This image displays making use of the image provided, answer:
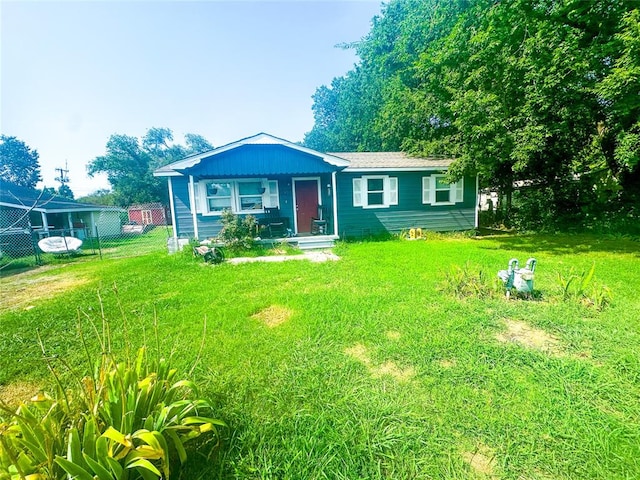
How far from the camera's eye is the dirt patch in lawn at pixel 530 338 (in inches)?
119

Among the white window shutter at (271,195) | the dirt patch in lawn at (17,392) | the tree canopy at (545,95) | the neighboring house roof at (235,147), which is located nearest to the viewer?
the dirt patch in lawn at (17,392)

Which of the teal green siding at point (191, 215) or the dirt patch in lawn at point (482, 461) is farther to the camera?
the teal green siding at point (191, 215)

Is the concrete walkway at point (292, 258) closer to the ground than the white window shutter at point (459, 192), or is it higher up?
closer to the ground

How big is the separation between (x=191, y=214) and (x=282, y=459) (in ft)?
31.9

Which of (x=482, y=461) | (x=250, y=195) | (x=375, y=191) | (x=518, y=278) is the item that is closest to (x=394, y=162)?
(x=375, y=191)

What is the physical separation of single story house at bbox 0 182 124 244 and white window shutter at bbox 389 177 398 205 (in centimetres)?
1055

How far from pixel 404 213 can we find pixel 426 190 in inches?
53.1

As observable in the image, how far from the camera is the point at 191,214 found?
33.3 ft

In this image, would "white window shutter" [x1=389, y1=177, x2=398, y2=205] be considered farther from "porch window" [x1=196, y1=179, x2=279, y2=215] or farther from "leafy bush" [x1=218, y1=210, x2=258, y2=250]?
"leafy bush" [x1=218, y1=210, x2=258, y2=250]

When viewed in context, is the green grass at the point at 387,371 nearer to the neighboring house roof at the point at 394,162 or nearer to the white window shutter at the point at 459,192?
the neighboring house roof at the point at 394,162

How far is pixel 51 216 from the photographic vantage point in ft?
56.9

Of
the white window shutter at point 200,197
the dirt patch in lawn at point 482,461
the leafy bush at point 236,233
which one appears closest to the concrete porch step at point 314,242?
the leafy bush at point 236,233

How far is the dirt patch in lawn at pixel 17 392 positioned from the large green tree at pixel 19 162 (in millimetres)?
49783

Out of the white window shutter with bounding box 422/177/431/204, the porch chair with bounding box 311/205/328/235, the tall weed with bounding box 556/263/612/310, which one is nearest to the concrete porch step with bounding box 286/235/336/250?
the porch chair with bounding box 311/205/328/235
